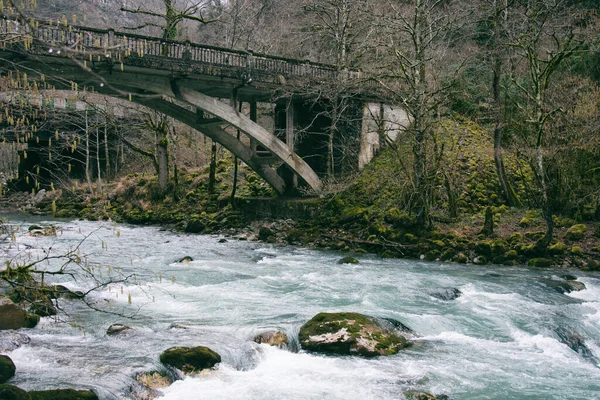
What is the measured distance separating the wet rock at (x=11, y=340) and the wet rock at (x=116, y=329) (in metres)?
1.06

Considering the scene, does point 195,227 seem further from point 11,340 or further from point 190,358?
point 190,358

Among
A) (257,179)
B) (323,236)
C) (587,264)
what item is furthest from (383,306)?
(257,179)

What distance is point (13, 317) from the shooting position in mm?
8227

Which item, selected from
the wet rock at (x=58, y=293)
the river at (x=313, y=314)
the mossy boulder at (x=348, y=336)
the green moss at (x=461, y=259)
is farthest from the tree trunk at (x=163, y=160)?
the mossy boulder at (x=348, y=336)

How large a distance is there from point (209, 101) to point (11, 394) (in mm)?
13067

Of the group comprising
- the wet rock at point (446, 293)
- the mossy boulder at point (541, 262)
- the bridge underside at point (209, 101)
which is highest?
the bridge underside at point (209, 101)

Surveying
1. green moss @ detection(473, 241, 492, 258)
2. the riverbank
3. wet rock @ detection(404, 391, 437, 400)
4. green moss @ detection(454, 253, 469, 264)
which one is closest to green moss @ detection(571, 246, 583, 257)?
the riverbank

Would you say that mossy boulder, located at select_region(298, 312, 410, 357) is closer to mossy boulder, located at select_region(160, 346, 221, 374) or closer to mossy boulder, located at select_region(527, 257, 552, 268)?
mossy boulder, located at select_region(160, 346, 221, 374)

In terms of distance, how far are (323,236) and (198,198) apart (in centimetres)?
820

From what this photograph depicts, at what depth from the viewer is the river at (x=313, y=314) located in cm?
698

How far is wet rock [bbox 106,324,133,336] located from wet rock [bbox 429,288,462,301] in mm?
5765

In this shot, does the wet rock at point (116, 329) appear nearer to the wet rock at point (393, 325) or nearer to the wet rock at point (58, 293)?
the wet rock at point (58, 293)

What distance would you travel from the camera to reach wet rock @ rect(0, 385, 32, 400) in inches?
216

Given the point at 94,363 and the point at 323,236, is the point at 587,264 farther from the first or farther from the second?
the point at 94,363
